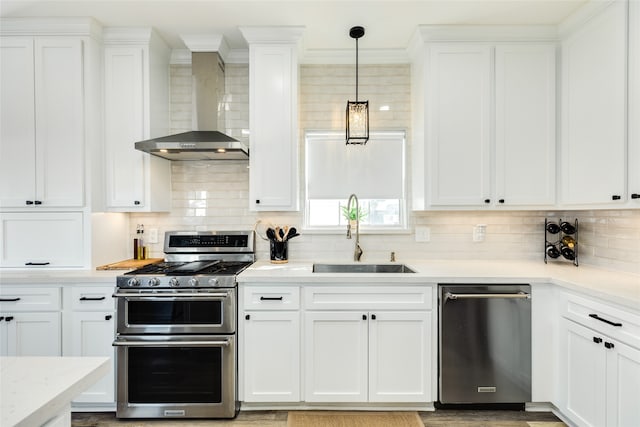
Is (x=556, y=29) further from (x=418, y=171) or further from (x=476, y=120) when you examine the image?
(x=418, y=171)

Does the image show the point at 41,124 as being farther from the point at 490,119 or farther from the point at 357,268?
the point at 490,119

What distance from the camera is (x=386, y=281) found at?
2.30 m

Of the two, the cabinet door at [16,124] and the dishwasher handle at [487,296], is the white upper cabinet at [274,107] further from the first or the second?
the cabinet door at [16,124]

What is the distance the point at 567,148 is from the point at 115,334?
3530mm

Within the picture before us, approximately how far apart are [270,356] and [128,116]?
217 centimetres

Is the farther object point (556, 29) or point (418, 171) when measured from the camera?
point (418, 171)

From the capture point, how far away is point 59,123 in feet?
8.34

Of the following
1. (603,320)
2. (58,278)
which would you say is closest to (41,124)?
(58,278)

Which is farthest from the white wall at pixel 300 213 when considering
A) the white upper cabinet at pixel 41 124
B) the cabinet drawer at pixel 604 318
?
the cabinet drawer at pixel 604 318

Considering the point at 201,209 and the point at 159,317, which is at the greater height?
the point at 201,209

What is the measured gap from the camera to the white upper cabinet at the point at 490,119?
2.63 m

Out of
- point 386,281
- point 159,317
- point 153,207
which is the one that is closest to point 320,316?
point 386,281

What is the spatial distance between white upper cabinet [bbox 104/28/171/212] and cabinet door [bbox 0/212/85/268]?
1.08ft

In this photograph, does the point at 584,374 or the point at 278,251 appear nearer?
the point at 584,374
